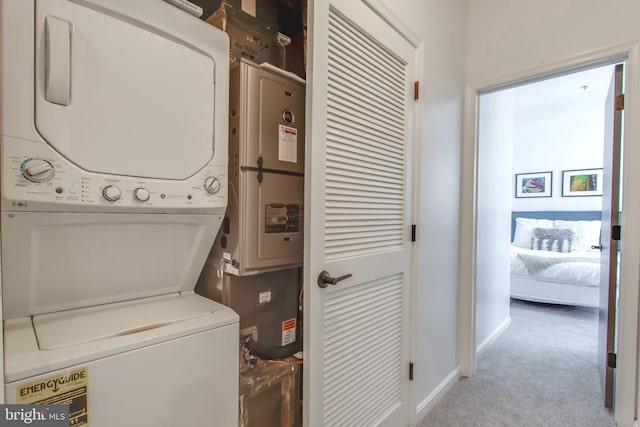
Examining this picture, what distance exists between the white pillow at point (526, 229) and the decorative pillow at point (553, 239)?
0.11 metres

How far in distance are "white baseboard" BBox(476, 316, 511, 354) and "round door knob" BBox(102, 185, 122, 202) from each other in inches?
115

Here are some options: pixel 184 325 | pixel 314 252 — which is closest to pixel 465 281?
pixel 314 252

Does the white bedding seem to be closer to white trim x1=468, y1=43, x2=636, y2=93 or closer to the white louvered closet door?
white trim x1=468, y1=43, x2=636, y2=93

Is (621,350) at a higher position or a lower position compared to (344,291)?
lower

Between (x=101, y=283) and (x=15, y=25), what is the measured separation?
64cm

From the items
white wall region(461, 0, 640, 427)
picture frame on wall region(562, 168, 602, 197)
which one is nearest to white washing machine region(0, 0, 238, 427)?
white wall region(461, 0, 640, 427)

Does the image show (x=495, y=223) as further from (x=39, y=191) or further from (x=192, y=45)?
(x=39, y=191)

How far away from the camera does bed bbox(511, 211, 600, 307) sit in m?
3.75

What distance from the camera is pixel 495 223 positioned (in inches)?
118

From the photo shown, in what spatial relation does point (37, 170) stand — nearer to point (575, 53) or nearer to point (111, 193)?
point (111, 193)

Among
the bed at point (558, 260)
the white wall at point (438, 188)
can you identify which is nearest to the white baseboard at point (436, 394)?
the white wall at point (438, 188)

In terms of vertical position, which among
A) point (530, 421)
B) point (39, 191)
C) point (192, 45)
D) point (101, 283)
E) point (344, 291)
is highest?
point (192, 45)

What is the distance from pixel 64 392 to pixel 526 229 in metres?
6.14

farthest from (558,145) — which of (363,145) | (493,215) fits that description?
(363,145)
